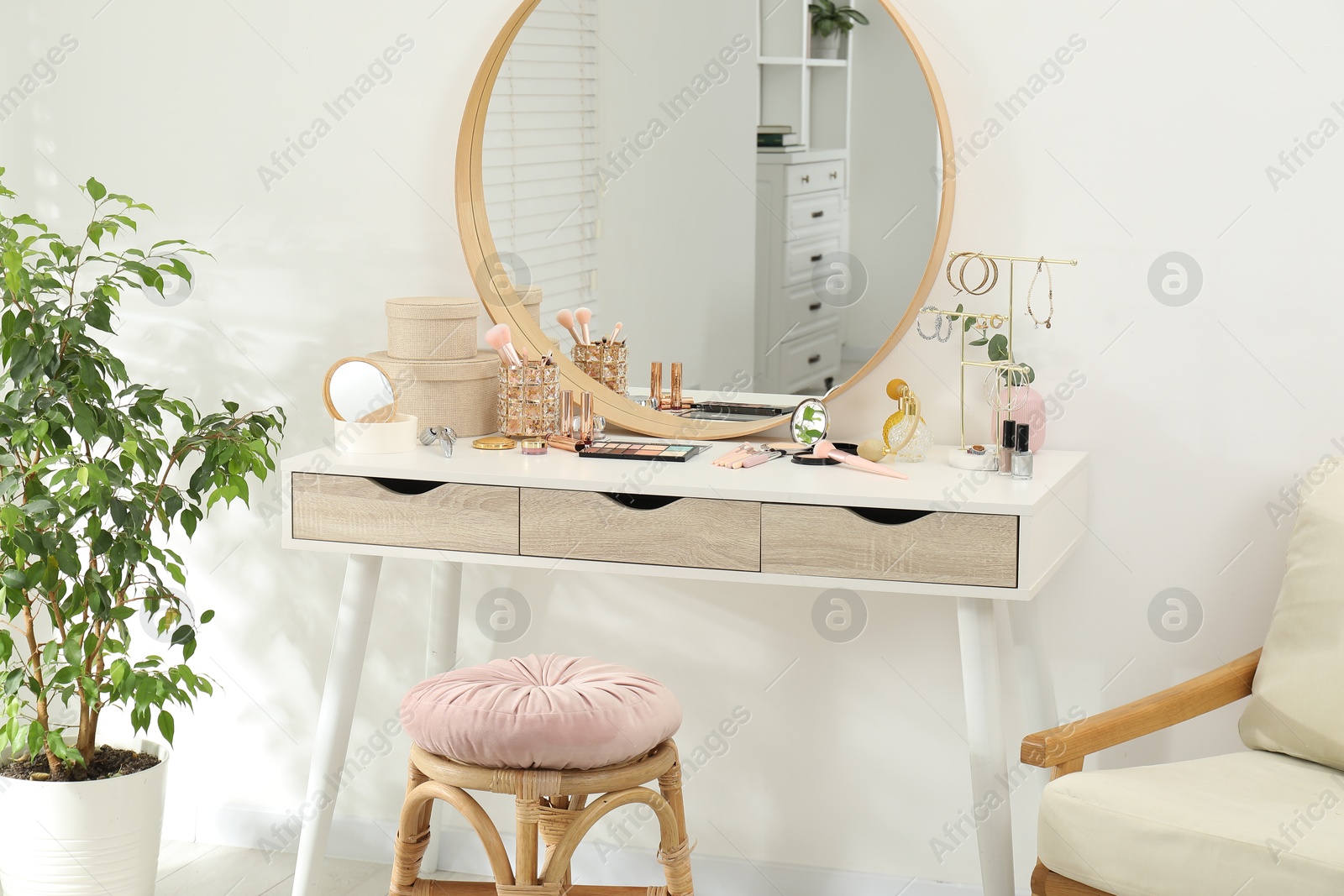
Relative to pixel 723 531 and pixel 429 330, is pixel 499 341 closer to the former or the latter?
pixel 429 330

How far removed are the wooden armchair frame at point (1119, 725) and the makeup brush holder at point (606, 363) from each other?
959mm

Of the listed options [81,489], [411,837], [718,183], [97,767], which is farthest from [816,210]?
[97,767]

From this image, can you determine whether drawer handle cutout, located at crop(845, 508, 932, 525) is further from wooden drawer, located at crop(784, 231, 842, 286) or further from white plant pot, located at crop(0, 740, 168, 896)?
white plant pot, located at crop(0, 740, 168, 896)

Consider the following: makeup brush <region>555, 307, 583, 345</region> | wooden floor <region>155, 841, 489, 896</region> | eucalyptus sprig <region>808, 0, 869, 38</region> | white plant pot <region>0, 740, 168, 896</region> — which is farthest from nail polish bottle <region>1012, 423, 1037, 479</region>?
white plant pot <region>0, 740, 168, 896</region>

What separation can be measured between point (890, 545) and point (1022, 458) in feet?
0.82

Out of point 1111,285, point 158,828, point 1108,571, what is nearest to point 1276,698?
point 1108,571

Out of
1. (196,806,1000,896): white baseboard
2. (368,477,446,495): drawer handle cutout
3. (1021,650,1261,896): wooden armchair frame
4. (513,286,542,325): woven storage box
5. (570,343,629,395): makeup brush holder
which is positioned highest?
(513,286,542,325): woven storage box

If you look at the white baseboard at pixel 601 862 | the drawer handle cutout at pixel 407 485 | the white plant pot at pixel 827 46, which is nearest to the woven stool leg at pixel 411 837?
the drawer handle cutout at pixel 407 485

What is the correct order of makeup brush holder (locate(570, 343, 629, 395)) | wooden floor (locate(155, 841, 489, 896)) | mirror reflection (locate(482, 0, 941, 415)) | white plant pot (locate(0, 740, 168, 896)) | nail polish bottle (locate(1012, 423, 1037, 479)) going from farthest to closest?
wooden floor (locate(155, 841, 489, 896)) → makeup brush holder (locate(570, 343, 629, 395)) → white plant pot (locate(0, 740, 168, 896)) → mirror reflection (locate(482, 0, 941, 415)) → nail polish bottle (locate(1012, 423, 1037, 479))

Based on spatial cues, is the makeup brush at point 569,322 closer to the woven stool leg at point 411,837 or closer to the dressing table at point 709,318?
the dressing table at point 709,318

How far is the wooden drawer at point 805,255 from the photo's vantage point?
2090 millimetres

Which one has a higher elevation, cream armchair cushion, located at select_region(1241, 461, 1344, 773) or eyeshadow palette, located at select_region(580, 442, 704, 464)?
eyeshadow palette, located at select_region(580, 442, 704, 464)

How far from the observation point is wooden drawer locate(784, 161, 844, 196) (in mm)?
2070

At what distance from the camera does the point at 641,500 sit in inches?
73.1
